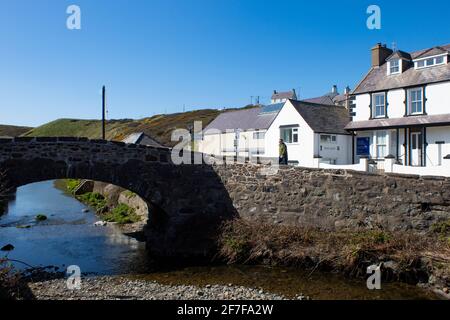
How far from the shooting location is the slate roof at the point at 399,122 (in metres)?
20.5

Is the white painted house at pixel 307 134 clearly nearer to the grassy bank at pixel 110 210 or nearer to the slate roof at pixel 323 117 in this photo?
the slate roof at pixel 323 117

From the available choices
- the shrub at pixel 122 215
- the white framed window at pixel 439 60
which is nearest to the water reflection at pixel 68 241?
the shrub at pixel 122 215

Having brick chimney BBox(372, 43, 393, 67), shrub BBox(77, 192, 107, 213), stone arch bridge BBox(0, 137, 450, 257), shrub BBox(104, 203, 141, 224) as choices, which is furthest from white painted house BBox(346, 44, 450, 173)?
shrub BBox(77, 192, 107, 213)

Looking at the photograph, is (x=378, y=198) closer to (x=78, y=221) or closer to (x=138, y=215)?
(x=138, y=215)

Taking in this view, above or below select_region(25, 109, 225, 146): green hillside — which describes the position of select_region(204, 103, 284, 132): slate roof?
below

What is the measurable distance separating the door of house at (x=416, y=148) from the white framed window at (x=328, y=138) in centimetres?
477

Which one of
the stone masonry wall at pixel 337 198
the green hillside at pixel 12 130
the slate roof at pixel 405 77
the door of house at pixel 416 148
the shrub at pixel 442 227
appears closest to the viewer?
the shrub at pixel 442 227

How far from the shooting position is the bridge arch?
13.6 m

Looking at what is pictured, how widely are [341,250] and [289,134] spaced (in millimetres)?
14772

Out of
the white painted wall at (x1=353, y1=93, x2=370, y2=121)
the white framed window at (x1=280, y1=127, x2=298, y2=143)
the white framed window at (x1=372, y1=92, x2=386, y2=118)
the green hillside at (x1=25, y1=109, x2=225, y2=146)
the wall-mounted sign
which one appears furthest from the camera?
the green hillside at (x1=25, y1=109, x2=225, y2=146)

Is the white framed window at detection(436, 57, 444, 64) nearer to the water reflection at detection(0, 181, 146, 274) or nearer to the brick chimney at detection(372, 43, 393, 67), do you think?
the brick chimney at detection(372, 43, 393, 67)

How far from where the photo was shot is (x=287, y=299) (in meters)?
10.2

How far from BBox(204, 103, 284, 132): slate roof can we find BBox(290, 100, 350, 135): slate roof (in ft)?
16.5

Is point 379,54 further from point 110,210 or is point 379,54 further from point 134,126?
point 134,126
